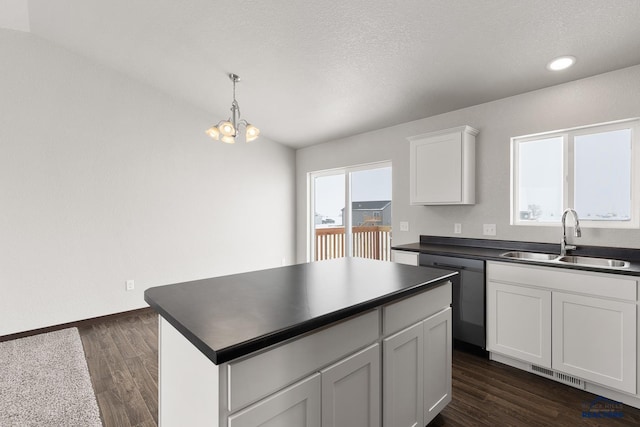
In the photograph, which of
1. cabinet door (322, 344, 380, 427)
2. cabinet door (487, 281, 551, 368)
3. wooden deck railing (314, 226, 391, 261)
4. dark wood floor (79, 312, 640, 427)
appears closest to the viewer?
cabinet door (322, 344, 380, 427)

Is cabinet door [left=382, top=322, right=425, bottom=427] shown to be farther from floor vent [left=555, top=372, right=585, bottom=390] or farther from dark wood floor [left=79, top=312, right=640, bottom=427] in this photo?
floor vent [left=555, top=372, right=585, bottom=390]

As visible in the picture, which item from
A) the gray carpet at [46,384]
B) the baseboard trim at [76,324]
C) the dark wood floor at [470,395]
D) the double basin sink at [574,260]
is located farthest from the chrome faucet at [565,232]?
the baseboard trim at [76,324]

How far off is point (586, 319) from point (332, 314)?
2.04 meters

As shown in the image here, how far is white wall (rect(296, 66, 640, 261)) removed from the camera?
2.40 meters

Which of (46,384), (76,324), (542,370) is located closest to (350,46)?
(542,370)

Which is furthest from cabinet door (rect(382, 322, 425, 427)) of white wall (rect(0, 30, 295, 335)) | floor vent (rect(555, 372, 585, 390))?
white wall (rect(0, 30, 295, 335))

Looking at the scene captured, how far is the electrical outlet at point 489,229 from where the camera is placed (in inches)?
119

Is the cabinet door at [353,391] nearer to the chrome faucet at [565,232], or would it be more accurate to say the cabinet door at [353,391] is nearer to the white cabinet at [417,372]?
the white cabinet at [417,372]

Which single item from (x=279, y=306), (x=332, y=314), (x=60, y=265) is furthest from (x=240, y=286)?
(x=60, y=265)

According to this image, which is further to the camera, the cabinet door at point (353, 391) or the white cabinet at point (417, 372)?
the white cabinet at point (417, 372)

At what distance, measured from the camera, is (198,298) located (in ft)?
4.41

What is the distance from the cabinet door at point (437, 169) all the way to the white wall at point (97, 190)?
2658 millimetres

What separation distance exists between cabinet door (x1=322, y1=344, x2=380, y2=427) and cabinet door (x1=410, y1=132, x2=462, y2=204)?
215 cm

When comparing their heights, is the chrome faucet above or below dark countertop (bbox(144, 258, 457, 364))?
above
